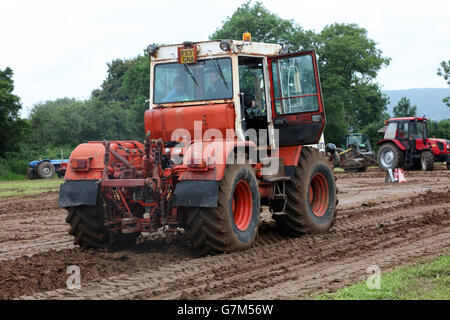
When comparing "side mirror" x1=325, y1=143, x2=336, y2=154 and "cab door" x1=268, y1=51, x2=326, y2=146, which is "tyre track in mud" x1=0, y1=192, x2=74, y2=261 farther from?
"side mirror" x1=325, y1=143, x2=336, y2=154

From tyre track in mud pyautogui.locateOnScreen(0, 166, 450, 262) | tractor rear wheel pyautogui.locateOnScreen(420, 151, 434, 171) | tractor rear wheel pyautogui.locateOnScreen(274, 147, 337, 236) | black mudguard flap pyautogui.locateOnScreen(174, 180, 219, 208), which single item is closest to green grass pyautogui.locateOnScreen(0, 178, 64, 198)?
tyre track in mud pyautogui.locateOnScreen(0, 166, 450, 262)

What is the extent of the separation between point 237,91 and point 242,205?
5.55ft

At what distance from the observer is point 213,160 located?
25.0 feet

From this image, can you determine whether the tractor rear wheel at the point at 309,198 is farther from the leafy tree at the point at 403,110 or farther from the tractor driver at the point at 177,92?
the leafy tree at the point at 403,110

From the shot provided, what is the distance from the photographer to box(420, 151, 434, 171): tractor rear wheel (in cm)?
2675

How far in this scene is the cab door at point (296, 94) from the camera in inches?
A: 373

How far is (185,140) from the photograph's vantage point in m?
8.91

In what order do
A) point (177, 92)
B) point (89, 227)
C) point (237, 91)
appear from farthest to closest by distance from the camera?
point (177, 92) < point (237, 91) < point (89, 227)

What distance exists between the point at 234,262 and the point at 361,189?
1307 centimetres

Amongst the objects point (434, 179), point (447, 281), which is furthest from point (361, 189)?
point (447, 281)

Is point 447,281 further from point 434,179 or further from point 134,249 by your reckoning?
point 434,179

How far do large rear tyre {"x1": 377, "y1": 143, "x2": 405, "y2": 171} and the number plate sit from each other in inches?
764

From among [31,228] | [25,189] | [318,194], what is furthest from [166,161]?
[25,189]

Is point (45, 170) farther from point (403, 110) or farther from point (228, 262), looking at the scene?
point (403, 110)
